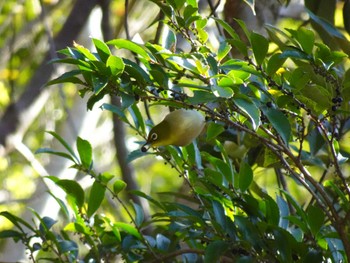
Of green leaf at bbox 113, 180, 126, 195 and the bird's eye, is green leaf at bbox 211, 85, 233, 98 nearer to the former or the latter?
the bird's eye

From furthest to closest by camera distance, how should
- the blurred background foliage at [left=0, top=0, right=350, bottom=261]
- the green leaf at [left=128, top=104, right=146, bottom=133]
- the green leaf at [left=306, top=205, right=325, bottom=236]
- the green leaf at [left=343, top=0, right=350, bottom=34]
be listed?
the blurred background foliage at [left=0, top=0, right=350, bottom=261] → the green leaf at [left=343, top=0, right=350, bottom=34] → the green leaf at [left=128, top=104, right=146, bottom=133] → the green leaf at [left=306, top=205, right=325, bottom=236]

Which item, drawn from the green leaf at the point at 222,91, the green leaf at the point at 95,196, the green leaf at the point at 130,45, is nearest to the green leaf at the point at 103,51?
the green leaf at the point at 130,45

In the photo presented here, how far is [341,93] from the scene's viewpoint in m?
0.75

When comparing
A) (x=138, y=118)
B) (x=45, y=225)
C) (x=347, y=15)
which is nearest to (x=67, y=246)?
(x=45, y=225)

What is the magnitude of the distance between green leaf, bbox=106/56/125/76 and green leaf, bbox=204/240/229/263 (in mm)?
191

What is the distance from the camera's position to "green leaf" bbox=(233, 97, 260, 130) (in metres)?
0.64

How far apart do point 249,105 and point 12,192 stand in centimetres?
222

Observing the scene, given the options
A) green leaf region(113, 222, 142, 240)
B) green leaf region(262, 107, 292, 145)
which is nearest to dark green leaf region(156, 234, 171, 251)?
green leaf region(113, 222, 142, 240)

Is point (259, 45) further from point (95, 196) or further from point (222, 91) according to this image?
point (95, 196)

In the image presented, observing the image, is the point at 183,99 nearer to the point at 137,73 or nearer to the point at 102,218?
the point at 137,73

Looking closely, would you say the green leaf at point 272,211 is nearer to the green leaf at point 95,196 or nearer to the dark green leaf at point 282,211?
the dark green leaf at point 282,211

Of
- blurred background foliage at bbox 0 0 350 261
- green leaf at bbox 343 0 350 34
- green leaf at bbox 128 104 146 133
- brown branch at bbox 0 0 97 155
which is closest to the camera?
green leaf at bbox 128 104 146 133

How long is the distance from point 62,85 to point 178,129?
4.68 feet

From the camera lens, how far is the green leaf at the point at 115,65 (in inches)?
26.5
